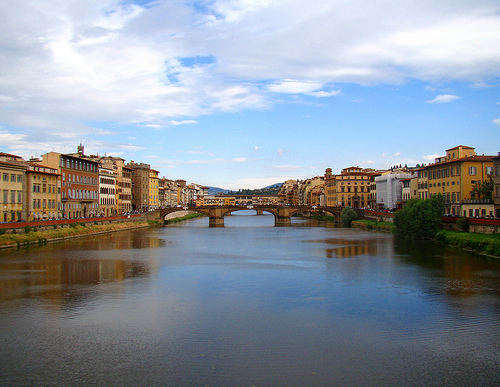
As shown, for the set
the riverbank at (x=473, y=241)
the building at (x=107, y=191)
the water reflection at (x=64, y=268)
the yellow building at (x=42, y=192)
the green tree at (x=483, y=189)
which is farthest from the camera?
the building at (x=107, y=191)

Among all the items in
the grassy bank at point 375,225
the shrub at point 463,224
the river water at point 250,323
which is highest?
the shrub at point 463,224

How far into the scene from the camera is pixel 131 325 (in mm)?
15016

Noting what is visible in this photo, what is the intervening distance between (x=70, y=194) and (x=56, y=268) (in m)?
Answer: 27.6

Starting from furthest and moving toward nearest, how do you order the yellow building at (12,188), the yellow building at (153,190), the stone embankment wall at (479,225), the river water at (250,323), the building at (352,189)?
the building at (352,189)
the yellow building at (153,190)
the yellow building at (12,188)
the stone embankment wall at (479,225)
the river water at (250,323)

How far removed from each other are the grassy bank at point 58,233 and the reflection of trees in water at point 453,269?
28769 millimetres

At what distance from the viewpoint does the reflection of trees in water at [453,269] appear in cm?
2076

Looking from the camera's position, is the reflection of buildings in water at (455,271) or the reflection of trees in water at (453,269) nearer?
the reflection of buildings in water at (455,271)

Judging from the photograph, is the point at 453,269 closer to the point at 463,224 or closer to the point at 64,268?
the point at 463,224

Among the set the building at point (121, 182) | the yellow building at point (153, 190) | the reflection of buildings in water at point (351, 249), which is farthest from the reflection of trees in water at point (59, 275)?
the yellow building at point (153, 190)

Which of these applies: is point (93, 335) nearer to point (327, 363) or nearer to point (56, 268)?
point (327, 363)

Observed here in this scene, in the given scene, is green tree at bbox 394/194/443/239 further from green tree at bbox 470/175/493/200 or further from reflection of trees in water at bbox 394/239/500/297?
reflection of trees in water at bbox 394/239/500/297

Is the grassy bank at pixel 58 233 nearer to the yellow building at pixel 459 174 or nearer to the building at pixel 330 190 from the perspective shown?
the yellow building at pixel 459 174

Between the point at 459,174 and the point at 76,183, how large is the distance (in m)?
42.0

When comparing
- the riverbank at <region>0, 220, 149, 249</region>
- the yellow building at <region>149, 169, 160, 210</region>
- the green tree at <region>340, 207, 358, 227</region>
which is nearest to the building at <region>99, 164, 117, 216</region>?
the riverbank at <region>0, 220, 149, 249</region>
